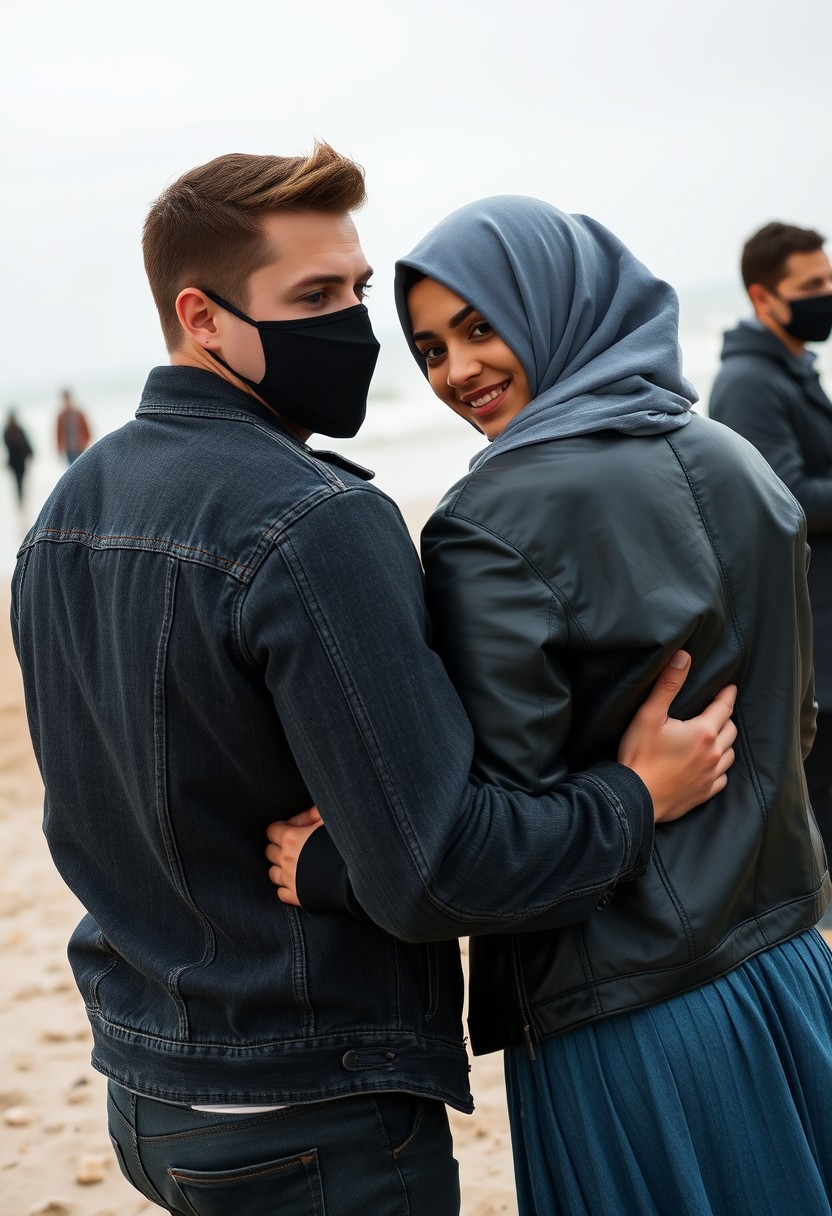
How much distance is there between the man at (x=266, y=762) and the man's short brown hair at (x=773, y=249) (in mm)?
2855

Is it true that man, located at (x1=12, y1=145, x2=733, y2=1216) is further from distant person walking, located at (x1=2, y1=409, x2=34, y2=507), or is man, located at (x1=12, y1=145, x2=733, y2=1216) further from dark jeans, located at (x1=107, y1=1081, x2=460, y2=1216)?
distant person walking, located at (x1=2, y1=409, x2=34, y2=507)

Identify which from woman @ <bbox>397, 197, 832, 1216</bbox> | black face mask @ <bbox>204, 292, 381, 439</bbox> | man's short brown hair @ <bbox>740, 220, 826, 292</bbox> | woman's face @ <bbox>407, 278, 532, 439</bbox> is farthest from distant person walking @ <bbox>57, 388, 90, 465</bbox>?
woman @ <bbox>397, 197, 832, 1216</bbox>

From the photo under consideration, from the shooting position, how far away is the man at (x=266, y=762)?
4.73 feet

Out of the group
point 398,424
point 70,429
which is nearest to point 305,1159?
point 70,429

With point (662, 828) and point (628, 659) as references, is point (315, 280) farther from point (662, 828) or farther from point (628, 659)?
point (662, 828)

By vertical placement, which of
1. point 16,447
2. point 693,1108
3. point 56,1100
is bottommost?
point 16,447

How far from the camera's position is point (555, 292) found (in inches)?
78.9

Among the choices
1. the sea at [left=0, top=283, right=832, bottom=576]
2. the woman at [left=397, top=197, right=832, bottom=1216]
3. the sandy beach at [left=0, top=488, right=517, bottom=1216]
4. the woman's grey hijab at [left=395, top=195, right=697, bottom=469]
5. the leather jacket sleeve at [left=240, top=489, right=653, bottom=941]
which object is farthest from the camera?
the sea at [left=0, top=283, right=832, bottom=576]

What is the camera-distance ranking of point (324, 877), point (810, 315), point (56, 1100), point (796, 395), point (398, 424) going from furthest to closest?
point (398, 424), point (810, 315), point (796, 395), point (56, 1100), point (324, 877)

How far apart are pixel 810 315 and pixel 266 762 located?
320cm

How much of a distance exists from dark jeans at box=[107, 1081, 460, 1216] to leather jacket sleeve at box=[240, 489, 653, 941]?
0.28 meters

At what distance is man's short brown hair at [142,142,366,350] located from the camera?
5.29 ft

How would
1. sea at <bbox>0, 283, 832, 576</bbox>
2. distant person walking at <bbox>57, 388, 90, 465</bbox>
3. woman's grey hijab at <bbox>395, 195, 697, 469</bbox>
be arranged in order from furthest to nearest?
1. sea at <bbox>0, 283, 832, 576</bbox>
2. distant person walking at <bbox>57, 388, 90, 465</bbox>
3. woman's grey hijab at <bbox>395, 195, 697, 469</bbox>

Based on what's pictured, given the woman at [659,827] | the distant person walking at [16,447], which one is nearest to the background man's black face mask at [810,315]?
the woman at [659,827]
